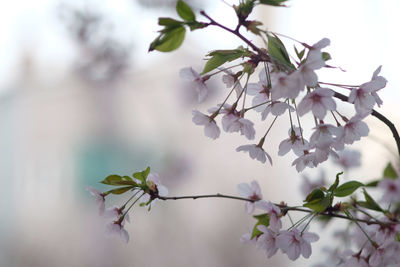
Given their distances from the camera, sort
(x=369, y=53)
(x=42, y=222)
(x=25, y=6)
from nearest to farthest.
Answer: (x=369, y=53) < (x=25, y=6) < (x=42, y=222)

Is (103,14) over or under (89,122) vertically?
over

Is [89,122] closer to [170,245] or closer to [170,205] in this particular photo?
[170,205]

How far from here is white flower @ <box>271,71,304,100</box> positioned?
0.28m

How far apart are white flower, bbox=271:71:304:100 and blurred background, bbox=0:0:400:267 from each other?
1.23m

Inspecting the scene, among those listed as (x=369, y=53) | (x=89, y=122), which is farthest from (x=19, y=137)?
(x=369, y=53)

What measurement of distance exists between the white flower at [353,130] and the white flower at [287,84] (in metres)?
0.07

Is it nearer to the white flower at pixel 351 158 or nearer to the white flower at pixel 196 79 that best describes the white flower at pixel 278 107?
the white flower at pixel 196 79

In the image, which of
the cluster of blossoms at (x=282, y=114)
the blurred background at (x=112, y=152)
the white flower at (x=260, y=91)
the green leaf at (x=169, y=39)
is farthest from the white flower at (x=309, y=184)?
the blurred background at (x=112, y=152)

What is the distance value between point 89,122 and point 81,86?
153 millimetres

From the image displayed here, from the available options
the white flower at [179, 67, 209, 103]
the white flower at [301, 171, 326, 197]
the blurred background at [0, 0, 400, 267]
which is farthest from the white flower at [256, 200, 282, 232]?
the blurred background at [0, 0, 400, 267]

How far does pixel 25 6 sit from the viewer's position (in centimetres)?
161

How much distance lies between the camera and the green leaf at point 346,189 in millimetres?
386

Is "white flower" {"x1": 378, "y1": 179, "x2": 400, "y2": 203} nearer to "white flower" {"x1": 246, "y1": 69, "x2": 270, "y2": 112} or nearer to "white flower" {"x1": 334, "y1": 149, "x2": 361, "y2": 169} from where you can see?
"white flower" {"x1": 246, "y1": 69, "x2": 270, "y2": 112}

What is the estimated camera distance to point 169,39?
0.30 meters
